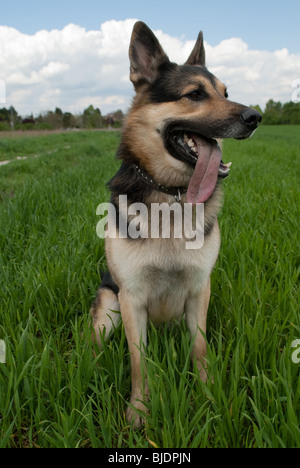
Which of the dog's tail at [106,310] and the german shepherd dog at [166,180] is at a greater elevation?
the german shepherd dog at [166,180]

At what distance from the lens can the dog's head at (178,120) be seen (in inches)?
79.5

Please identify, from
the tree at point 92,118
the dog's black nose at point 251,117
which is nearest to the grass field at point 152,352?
the dog's black nose at point 251,117

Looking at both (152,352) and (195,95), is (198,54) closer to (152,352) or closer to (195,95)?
(195,95)

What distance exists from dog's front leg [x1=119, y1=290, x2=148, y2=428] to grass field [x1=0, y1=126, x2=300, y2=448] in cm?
6

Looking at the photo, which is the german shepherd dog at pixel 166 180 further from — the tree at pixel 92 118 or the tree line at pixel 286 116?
the tree at pixel 92 118

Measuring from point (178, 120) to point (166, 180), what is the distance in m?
0.35

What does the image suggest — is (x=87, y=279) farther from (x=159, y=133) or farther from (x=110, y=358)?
(x=159, y=133)

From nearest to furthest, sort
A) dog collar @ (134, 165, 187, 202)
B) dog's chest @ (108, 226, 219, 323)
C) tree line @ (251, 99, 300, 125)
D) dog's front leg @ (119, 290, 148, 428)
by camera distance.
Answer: dog's front leg @ (119, 290, 148, 428) → dog's chest @ (108, 226, 219, 323) → dog collar @ (134, 165, 187, 202) → tree line @ (251, 99, 300, 125)

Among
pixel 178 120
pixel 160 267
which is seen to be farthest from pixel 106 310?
pixel 178 120

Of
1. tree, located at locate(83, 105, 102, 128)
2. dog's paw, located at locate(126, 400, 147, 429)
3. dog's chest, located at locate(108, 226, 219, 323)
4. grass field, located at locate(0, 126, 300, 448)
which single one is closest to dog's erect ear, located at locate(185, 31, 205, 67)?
grass field, located at locate(0, 126, 300, 448)

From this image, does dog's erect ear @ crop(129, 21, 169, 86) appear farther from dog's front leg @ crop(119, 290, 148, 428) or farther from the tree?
the tree

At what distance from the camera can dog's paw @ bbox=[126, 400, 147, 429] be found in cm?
166
